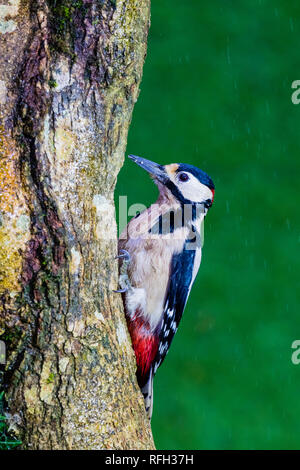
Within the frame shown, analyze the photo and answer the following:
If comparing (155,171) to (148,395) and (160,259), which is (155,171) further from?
(148,395)

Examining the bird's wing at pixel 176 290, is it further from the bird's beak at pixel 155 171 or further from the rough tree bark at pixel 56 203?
the rough tree bark at pixel 56 203

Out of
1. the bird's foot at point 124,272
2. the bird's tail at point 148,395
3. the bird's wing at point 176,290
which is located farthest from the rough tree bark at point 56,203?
the bird's wing at point 176,290

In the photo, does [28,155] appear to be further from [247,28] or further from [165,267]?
[247,28]

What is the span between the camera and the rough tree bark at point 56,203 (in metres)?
1.97

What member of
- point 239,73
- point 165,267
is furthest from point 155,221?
point 239,73

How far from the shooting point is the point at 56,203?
6.52 feet

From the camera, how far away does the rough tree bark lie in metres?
1.97

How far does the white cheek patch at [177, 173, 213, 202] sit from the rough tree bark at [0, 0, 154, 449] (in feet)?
2.16

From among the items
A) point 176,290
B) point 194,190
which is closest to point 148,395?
point 176,290

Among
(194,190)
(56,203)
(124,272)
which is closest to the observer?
(56,203)

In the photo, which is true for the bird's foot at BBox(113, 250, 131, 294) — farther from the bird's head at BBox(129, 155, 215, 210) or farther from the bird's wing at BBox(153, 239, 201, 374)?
the bird's head at BBox(129, 155, 215, 210)

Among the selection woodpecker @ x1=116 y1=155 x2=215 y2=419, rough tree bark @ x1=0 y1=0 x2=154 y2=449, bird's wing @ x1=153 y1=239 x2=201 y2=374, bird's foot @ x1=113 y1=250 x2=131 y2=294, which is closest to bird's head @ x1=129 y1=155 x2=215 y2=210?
woodpecker @ x1=116 y1=155 x2=215 y2=419

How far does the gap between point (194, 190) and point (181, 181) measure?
0.21ft

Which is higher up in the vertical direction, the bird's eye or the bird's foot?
the bird's eye
